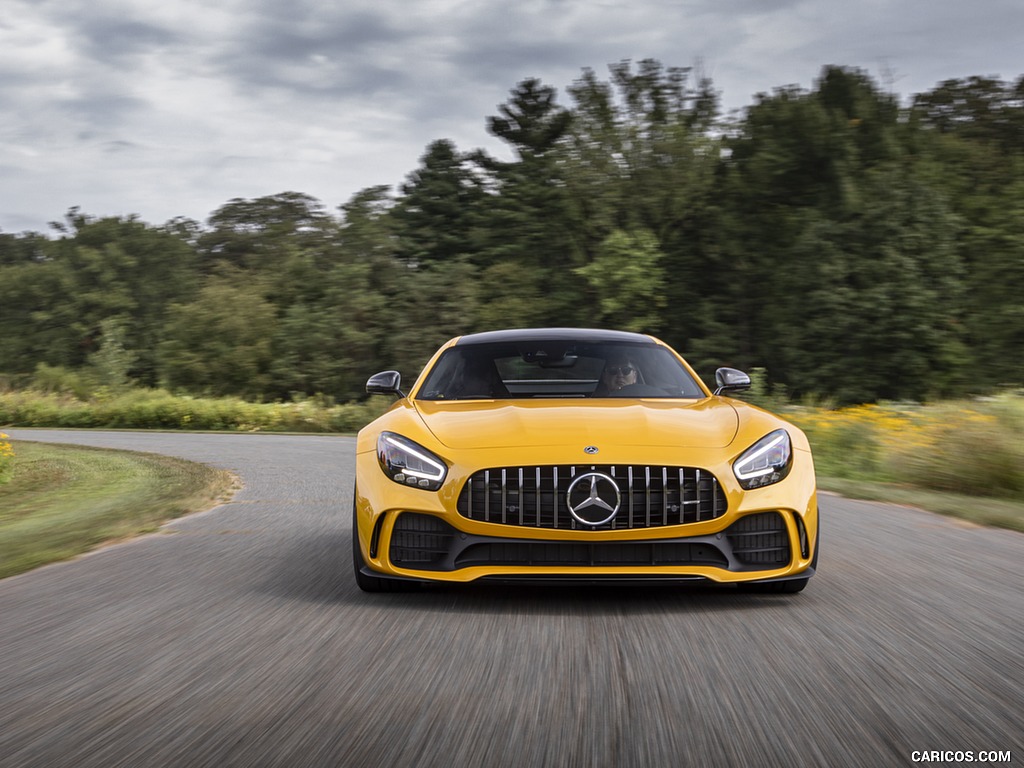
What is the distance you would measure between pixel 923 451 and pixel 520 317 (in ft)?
125

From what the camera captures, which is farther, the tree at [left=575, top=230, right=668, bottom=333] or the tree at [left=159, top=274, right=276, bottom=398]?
the tree at [left=159, top=274, right=276, bottom=398]

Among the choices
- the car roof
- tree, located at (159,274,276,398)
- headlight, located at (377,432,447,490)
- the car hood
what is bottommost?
tree, located at (159,274,276,398)

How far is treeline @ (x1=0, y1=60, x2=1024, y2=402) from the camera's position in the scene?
41.3 meters

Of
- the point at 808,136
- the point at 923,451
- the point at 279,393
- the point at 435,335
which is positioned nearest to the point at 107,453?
the point at 923,451

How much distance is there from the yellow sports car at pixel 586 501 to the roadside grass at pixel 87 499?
261 centimetres

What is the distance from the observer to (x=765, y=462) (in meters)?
4.75

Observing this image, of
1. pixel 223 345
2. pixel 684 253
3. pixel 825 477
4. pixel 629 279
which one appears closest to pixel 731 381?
pixel 825 477

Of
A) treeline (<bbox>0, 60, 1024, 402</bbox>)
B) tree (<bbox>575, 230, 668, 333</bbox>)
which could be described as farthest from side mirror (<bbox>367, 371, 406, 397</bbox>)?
tree (<bbox>575, 230, 668, 333</bbox>)

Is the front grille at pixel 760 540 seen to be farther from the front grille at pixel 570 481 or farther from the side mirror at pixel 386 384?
the side mirror at pixel 386 384

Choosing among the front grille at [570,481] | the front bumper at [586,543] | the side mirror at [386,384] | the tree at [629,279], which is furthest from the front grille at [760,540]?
the tree at [629,279]

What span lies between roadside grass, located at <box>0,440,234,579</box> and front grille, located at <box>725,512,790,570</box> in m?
4.01

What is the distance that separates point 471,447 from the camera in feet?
15.5

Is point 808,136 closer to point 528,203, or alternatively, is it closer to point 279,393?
point 528,203

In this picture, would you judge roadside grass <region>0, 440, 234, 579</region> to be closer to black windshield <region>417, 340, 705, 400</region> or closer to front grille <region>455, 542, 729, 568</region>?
black windshield <region>417, 340, 705, 400</region>
